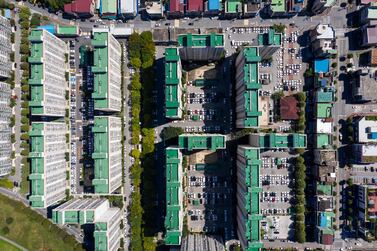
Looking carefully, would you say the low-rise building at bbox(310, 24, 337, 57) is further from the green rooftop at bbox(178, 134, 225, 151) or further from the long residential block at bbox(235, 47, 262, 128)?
the green rooftop at bbox(178, 134, 225, 151)

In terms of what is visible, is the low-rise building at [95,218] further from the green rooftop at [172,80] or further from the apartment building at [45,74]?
the green rooftop at [172,80]

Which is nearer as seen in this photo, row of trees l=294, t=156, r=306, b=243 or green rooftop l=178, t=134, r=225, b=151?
green rooftop l=178, t=134, r=225, b=151

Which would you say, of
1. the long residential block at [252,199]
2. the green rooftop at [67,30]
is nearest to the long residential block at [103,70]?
the green rooftop at [67,30]

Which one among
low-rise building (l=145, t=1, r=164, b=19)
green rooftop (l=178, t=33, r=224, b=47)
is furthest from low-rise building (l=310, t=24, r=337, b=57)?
low-rise building (l=145, t=1, r=164, b=19)

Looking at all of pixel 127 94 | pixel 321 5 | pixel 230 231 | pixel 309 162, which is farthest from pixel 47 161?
pixel 321 5

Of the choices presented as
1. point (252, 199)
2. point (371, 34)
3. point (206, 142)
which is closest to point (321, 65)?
point (371, 34)

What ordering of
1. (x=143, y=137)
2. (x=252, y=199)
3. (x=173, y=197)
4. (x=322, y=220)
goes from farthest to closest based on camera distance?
(x=143, y=137), (x=322, y=220), (x=173, y=197), (x=252, y=199)

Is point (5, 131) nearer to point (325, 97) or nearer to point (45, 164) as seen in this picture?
point (45, 164)
